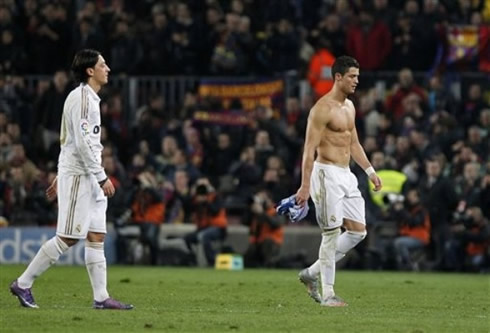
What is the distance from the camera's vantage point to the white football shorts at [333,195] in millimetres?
15781

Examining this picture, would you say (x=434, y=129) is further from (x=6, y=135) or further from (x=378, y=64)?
(x=6, y=135)

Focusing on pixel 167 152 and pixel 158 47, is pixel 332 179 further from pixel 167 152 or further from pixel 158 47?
pixel 158 47

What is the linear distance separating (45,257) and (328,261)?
3.12m

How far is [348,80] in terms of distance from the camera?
1587cm

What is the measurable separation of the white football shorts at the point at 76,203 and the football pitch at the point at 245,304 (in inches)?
31.4

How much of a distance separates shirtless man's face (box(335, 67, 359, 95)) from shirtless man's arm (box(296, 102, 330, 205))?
273 mm

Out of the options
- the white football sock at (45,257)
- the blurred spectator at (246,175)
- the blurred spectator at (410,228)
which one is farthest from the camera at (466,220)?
the white football sock at (45,257)

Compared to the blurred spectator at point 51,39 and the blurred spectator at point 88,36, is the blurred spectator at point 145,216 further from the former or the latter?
the blurred spectator at point 51,39

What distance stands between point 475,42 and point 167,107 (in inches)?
255

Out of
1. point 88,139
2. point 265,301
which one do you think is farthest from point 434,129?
point 88,139

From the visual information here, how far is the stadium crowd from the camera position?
26938 mm

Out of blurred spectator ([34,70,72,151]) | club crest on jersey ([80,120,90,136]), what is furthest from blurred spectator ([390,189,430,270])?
club crest on jersey ([80,120,90,136])

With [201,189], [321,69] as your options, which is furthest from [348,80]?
[321,69]

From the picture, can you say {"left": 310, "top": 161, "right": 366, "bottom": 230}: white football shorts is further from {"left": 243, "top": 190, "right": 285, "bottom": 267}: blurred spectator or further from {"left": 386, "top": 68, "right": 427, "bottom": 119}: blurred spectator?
{"left": 386, "top": 68, "right": 427, "bottom": 119}: blurred spectator
